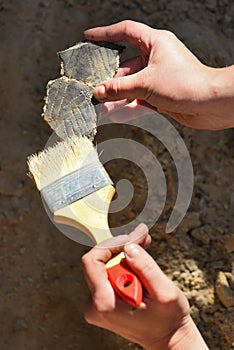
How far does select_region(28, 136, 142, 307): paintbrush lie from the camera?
1.61 m

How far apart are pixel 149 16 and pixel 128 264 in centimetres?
83

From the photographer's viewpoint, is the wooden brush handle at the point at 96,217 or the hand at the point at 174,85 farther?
the hand at the point at 174,85

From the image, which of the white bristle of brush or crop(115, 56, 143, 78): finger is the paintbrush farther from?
crop(115, 56, 143, 78): finger

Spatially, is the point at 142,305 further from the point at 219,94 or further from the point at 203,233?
the point at 219,94

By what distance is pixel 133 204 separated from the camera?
195 cm

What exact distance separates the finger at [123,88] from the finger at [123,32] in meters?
0.12

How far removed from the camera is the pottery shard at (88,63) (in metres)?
1.79

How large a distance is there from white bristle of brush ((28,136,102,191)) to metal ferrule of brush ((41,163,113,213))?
1 centimetres

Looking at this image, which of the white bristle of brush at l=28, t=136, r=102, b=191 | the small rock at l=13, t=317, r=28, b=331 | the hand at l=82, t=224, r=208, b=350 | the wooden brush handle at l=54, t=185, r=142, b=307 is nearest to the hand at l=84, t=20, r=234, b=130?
the white bristle of brush at l=28, t=136, r=102, b=191

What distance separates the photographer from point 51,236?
1949 mm

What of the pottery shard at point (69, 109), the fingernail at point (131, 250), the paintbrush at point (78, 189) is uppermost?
the pottery shard at point (69, 109)

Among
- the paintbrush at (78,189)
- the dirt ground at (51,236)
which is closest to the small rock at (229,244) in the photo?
the dirt ground at (51,236)

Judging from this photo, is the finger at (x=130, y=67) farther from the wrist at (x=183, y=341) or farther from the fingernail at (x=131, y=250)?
the wrist at (x=183, y=341)

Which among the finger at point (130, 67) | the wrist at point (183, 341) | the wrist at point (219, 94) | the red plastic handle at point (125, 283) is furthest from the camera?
the finger at point (130, 67)
